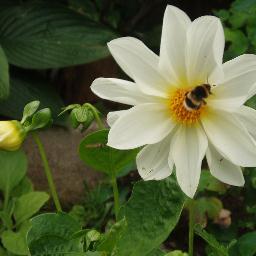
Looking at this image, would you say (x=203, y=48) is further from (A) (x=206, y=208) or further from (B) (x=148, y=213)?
(A) (x=206, y=208)

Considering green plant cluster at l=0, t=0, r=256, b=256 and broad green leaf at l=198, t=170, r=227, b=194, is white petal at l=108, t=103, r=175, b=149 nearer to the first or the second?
green plant cluster at l=0, t=0, r=256, b=256

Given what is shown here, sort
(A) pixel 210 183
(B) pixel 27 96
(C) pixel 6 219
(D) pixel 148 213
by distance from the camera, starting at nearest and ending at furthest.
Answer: (D) pixel 148 213
(A) pixel 210 183
(C) pixel 6 219
(B) pixel 27 96

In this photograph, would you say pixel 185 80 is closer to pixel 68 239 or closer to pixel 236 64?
pixel 236 64

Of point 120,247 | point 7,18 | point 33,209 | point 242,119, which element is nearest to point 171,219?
point 120,247

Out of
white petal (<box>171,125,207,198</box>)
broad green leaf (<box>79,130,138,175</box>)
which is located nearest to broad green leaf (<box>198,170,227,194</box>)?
broad green leaf (<box>79,130,138,175</box>)

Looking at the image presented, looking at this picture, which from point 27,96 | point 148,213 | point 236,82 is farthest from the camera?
point 27,96

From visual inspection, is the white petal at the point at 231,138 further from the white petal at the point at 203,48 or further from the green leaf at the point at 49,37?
the green leaf at the point at 49,37

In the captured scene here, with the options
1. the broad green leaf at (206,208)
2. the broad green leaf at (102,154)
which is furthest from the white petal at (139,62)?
the broad green leaf at (206,208)

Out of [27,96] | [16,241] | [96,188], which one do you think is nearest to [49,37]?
[27,96]
